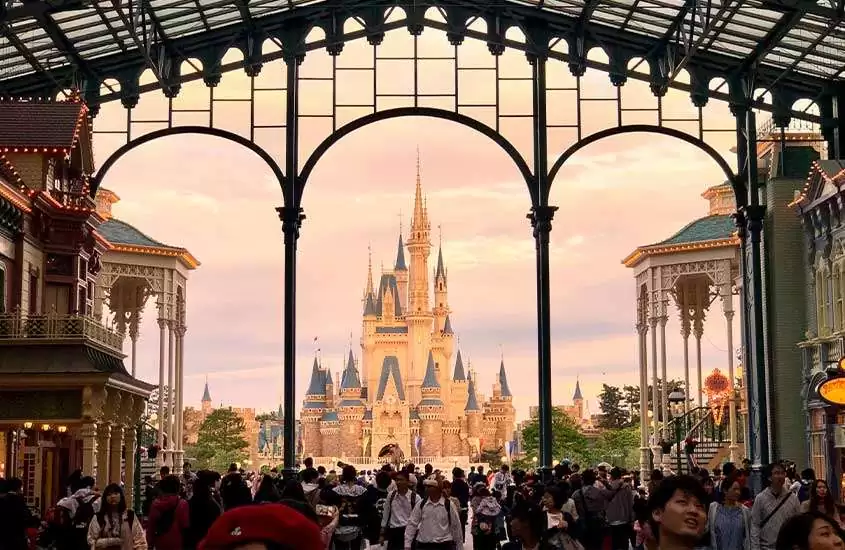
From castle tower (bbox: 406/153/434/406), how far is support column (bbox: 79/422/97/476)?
15651 cm

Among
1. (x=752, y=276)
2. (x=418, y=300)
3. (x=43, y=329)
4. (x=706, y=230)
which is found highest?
(x=418, y=300)

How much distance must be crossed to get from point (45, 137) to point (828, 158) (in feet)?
62.1

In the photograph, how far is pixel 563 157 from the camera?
35.9 m

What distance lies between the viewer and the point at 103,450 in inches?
1166

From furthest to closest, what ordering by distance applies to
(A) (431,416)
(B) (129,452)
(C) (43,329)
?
1. (A) (431,416)
2. (B) (129,452)
3. (C) (43,329)

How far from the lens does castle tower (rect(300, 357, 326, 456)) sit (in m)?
177

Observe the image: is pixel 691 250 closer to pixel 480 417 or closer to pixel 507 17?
pixel 507 17

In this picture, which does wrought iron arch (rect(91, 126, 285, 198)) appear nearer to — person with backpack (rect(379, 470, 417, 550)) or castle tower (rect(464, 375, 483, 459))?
person with backpack (rect(379, 470, 417, 550))

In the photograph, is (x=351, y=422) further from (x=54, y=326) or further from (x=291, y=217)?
(x=54, y=326)

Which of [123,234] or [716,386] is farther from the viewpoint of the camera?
[716,386]

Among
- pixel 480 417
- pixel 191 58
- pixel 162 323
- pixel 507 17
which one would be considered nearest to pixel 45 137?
pixel 191 58

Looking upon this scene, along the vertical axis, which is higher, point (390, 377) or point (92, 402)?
point (390, 377)

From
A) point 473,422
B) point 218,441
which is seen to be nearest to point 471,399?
point 473,422

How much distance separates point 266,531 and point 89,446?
84.1 feet
